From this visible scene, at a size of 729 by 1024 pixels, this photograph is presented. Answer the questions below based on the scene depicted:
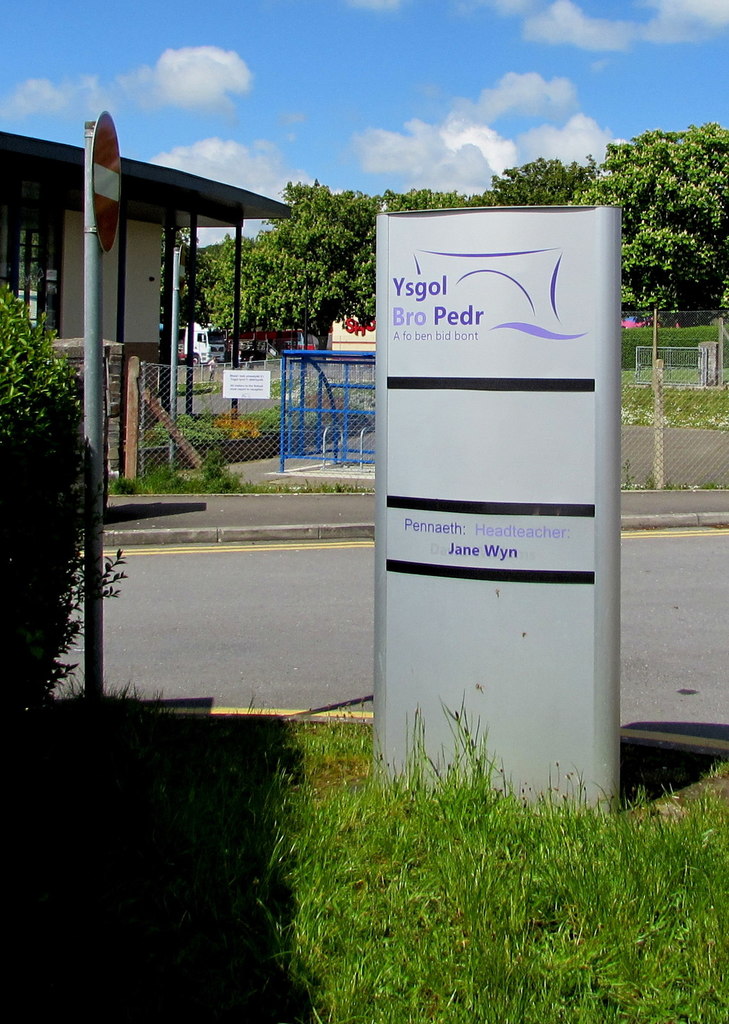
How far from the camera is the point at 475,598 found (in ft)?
13.9

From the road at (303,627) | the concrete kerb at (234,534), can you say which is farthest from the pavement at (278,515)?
the road at (303,627)

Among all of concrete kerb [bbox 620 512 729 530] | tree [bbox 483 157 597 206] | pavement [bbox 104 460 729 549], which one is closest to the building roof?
pavement [bbox 104 460 729 549]

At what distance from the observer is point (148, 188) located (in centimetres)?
2269

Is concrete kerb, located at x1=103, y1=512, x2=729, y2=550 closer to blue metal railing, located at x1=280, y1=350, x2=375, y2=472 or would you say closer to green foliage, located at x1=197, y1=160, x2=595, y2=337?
blue metal railing, located at x1=280, y1=350, x2=375, y2=472

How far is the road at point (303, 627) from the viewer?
6.67 metres

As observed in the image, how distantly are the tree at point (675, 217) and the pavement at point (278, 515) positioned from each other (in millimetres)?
31143

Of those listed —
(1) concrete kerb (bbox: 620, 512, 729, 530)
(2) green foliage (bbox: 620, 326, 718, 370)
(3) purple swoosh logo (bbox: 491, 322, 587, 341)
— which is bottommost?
(1) concrete kerb (bbox: 620, 512, 729, 530)

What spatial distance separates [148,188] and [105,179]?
18837 millimetres

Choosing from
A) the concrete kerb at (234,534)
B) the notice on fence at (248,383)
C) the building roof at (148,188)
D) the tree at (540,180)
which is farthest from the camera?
the tree at (540,180)

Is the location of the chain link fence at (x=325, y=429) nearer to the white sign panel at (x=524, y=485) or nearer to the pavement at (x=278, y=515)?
the pavement at (x=278, y=515)

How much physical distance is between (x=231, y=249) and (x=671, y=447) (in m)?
43.2

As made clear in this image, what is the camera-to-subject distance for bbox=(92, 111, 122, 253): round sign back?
464cm

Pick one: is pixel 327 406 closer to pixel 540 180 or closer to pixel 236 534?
pixel 236 534

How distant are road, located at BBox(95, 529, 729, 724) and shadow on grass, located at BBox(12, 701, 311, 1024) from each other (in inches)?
66.2
